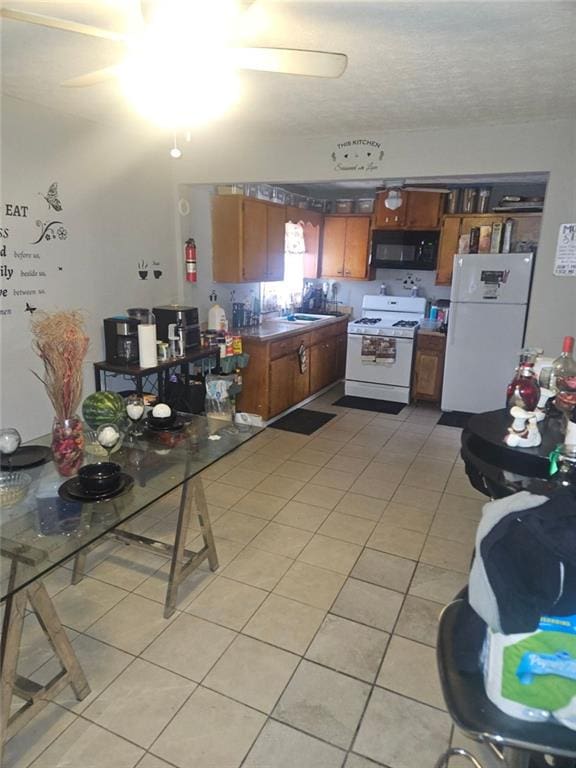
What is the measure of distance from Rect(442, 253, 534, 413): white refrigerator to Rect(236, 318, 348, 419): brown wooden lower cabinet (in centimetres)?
138

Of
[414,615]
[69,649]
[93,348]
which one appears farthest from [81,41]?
[414,615]

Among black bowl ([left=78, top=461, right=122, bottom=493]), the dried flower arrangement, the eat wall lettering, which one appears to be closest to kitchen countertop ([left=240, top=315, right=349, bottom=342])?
the eat wall lettering

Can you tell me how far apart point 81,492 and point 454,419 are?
403 cm

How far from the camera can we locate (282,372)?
4.66 metres

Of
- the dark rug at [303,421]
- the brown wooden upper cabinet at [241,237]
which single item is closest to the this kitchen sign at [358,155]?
the brown wooden upper cabinet at [241,237]

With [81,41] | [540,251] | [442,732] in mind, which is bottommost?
[442,732]

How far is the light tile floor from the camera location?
5.20 feet

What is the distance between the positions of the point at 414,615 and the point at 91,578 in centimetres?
156

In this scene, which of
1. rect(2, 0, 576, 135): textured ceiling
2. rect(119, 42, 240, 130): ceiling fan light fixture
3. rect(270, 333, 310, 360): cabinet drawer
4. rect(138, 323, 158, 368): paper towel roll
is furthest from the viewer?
rect(270, 333, 310, 360): cabinet drawer

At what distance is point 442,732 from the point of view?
1636 millimetres

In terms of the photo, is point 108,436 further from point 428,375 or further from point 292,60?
point 428,375

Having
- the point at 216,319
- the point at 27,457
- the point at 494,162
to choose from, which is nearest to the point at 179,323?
the point at 216,319

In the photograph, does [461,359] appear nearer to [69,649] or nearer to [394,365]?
[394,365]

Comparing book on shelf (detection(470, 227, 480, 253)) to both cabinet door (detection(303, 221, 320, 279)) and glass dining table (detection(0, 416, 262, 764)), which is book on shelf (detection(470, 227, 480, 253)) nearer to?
cabinet door (detection(303, 221, 320, 279))
